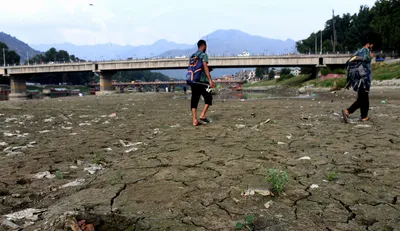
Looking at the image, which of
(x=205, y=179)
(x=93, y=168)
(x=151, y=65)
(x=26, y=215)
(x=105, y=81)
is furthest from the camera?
(x=105, y=81)

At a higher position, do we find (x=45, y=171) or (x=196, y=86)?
(x=196, y=86)

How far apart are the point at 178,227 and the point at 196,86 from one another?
17.1 ft

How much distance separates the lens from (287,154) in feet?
14.1

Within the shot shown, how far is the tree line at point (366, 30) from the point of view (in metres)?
57.3

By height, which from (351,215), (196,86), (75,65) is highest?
(75,65)

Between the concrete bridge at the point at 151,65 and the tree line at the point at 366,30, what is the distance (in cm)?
1634

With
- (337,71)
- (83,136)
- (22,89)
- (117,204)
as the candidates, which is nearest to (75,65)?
(22,89)

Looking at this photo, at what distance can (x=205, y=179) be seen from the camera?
3342 millimetres

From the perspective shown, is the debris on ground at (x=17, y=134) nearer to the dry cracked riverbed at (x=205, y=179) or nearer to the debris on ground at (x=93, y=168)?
the dry cracked riverbed at (x=205, y=179)

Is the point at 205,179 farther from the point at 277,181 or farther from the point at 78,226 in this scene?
the point at 78,226

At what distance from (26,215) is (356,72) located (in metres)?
7.44

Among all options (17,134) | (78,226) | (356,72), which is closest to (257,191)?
(78,226)

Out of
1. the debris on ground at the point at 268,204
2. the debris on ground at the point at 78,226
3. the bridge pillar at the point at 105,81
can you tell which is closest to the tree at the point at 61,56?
the bridge pillar at the point at 105,81

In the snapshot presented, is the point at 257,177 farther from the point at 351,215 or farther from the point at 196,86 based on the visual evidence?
the point at 196,86
